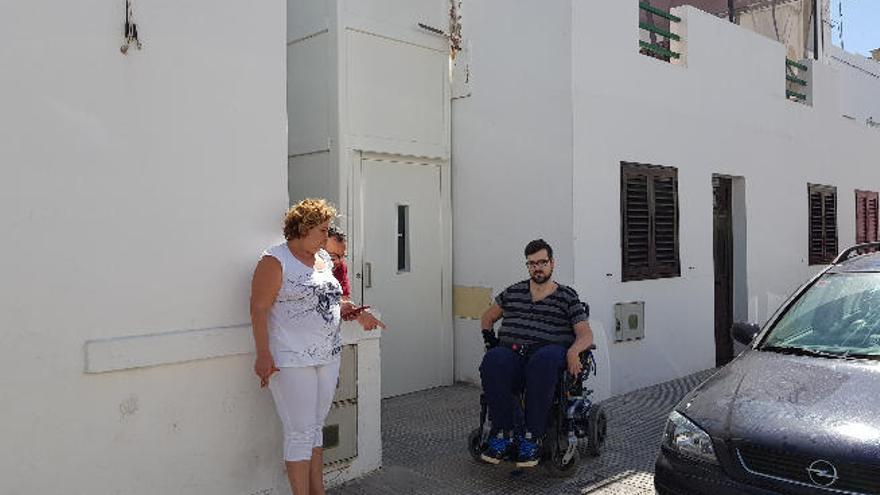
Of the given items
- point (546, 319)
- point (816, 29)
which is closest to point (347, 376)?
point (546, 319)

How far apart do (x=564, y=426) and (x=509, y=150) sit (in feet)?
10.4

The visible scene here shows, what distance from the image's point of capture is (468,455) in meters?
5.19

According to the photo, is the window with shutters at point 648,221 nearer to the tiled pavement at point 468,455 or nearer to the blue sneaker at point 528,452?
the tiled pavement at point 468,455

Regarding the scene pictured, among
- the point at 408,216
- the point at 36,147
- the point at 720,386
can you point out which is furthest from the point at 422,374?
the point at 36,147

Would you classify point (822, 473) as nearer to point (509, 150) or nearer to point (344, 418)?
point (344, 418)

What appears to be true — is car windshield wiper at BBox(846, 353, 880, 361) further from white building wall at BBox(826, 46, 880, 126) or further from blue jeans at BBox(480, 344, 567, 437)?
white building wall at BBox(826, 46, 880, 126)

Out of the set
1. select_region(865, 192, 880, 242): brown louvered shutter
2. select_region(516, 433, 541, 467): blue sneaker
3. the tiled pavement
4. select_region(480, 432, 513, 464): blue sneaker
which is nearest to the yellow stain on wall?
the tiled pavement

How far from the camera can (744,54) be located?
8625 millimetres

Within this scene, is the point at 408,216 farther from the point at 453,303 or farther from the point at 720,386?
the point at 720,386

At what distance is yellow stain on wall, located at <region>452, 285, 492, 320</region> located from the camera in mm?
7121

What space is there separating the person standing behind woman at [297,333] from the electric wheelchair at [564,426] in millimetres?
1284

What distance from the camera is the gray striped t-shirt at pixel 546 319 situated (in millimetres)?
4750

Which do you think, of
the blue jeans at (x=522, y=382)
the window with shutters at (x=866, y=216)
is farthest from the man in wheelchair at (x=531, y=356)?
the window with shutters at (x=866, y=216)

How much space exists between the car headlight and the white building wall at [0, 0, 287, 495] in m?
2.26
